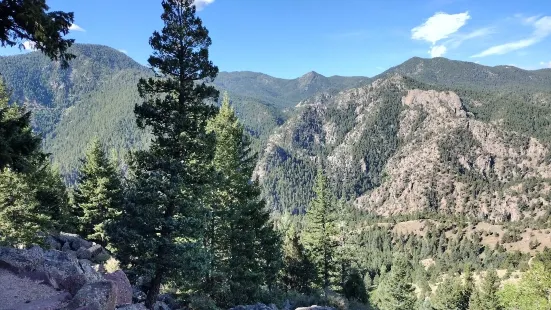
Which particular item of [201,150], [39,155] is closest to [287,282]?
[201,150]

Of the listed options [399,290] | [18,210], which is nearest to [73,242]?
[18,210]

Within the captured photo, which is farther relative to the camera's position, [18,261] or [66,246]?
[66,246]

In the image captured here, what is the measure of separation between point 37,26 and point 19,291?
8385 millimetres

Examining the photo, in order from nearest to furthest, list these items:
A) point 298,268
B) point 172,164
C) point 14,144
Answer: point 14,144
point 172,164
point 298,268

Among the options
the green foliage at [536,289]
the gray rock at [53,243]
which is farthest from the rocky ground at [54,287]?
the green foliage at [536,289]

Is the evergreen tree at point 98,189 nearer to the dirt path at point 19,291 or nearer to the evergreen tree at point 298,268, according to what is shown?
the evergreen tree at point 298,268

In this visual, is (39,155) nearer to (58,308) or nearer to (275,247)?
(58,308)

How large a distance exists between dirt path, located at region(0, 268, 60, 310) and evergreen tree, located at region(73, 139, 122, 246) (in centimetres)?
2528

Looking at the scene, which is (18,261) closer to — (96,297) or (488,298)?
(96,297)

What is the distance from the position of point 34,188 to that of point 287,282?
31.0m

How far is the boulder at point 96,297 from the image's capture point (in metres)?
→ 9.66

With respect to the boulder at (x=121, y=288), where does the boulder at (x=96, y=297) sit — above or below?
above

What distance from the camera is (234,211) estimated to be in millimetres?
24000

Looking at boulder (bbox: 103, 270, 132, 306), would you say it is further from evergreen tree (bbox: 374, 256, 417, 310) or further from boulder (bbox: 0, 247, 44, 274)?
evergreen tree (bbox: 374, 256, 417, 310)
